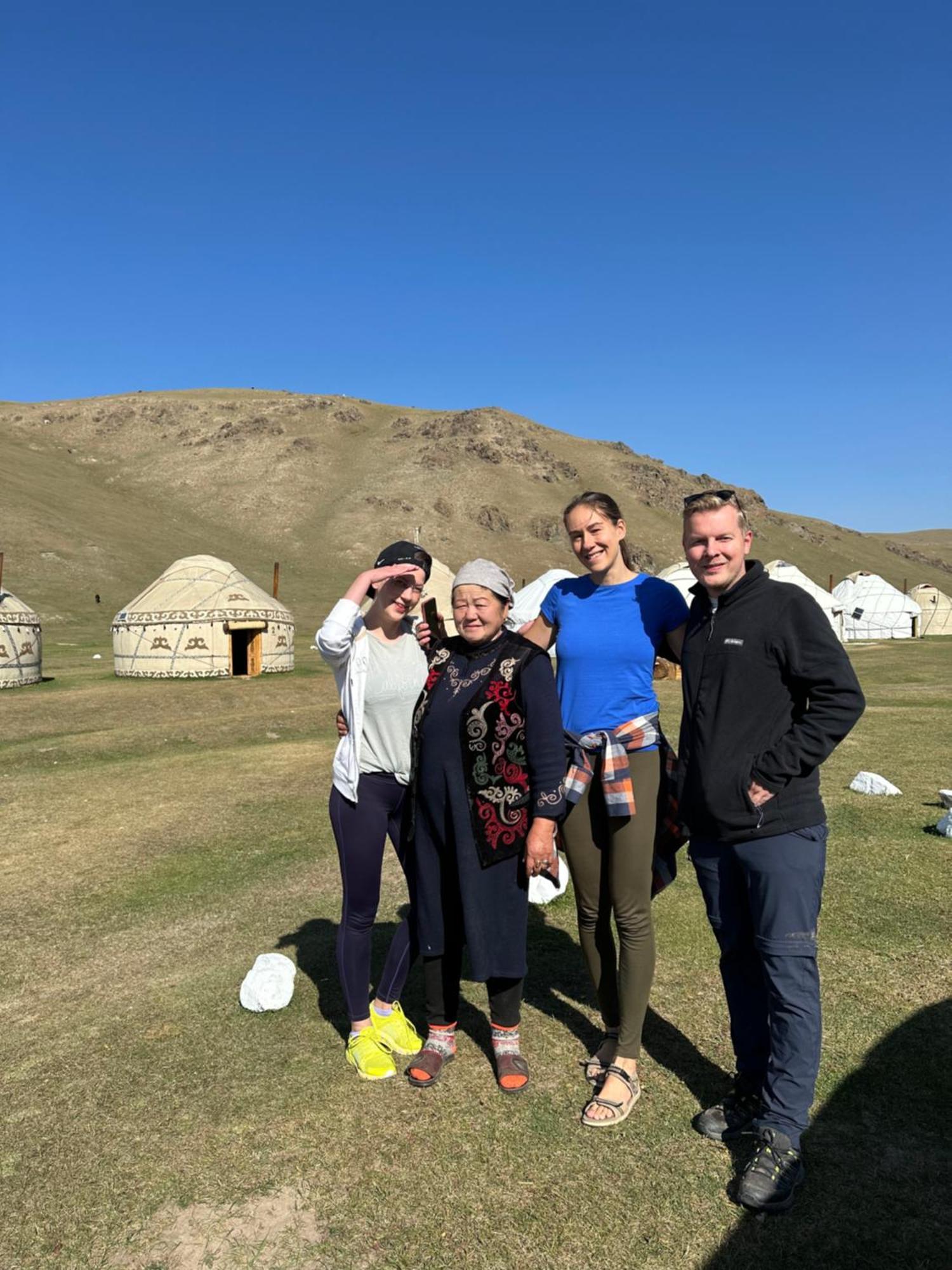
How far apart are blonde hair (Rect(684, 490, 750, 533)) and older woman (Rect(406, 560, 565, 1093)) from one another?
2.53ft

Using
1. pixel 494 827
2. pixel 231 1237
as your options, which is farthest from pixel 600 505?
pixel 231 1237

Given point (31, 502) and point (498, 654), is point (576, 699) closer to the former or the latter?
point (498, 654)

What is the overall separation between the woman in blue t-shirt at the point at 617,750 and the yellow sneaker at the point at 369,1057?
862mm

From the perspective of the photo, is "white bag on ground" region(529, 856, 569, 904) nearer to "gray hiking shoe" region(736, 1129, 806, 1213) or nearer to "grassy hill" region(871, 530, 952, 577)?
"gray hiking shoe" region(736, 1129, 806, 1213)

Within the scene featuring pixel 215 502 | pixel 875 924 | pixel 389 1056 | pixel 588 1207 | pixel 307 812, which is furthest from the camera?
pixel 215 502

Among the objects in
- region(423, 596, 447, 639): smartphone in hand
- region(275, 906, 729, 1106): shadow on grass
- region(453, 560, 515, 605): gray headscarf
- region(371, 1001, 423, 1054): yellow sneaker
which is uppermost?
region(453, 560, 515, 605): gray headscarf

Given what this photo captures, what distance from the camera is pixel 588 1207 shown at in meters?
2.46

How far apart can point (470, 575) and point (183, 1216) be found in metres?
2.38

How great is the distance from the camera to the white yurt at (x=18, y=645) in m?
18.3

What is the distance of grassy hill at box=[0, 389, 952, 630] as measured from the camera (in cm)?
5415

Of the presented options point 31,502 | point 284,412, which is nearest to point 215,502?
point 31,502

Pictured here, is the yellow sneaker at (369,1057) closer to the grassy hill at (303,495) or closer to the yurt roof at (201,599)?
the yurt roof at (201,599)

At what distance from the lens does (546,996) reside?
3.97 meters

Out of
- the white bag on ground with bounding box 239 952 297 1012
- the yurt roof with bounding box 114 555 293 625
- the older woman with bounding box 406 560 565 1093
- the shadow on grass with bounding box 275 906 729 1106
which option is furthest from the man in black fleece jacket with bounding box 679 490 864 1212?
the yurt roof with bounding box 114 555 293 625
